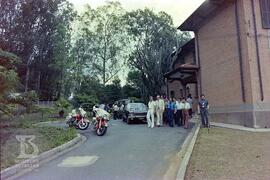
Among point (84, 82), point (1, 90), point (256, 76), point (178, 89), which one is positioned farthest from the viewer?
point (84, 82)

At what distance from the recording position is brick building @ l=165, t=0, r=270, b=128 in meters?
20.1

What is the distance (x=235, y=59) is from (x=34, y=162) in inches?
573

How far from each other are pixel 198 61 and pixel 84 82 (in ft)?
86.5

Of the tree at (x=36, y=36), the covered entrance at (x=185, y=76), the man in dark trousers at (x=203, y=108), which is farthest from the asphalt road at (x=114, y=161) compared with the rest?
the tree at (x=36, y=36)

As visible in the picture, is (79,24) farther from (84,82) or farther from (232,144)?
(232,144)

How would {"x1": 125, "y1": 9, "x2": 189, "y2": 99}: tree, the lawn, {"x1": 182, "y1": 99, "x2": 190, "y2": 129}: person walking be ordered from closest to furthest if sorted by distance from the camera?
1. the lawn
2. {"x1": 182, "y1": 99, "x2": 190, "y2": 129}: person walking
3. {"x1": 125, "y1": 9, "x2": 189, "y2": 99}: tree

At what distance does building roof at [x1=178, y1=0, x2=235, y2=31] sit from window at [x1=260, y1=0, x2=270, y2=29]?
2.14m

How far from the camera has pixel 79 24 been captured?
54156 millimetres

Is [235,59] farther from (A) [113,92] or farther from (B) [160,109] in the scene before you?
(A) [113,92]

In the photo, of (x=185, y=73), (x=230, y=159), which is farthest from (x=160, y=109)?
(x=230, y=159)

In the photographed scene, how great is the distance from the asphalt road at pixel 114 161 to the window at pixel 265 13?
9182 mm

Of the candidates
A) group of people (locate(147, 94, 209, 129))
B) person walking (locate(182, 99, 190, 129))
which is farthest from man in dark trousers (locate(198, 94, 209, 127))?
group of people (locate(147, 94, 209, 129))

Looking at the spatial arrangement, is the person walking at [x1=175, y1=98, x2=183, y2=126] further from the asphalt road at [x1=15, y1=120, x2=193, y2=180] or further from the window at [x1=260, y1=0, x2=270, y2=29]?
the window at [x1=260, y1=0, x2=270, y2=29]

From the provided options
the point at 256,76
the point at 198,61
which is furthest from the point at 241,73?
the point at 198,61
